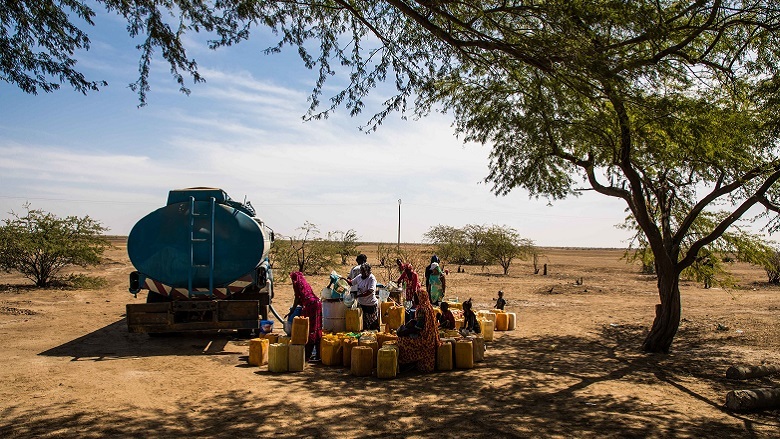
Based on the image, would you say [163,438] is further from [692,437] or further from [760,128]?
[760,128]

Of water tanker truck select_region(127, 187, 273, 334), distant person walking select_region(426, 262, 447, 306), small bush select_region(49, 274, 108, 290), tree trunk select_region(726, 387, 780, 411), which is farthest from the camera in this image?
small bush select_region(49, 274, 108, 290)

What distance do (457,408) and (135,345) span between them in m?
6.79

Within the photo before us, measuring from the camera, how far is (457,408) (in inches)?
283

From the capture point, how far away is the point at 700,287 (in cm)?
2688

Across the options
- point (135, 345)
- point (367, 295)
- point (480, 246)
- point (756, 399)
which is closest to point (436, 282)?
point (367, 295)

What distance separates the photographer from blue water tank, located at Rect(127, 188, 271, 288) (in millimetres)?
10703

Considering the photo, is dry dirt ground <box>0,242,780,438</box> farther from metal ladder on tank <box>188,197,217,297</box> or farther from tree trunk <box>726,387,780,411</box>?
metal ladder on tank <box>188,197,217,297</box>

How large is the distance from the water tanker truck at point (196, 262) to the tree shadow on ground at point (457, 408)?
164 cm

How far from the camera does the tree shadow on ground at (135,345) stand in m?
10.1

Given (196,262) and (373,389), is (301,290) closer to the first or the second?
(196,262)

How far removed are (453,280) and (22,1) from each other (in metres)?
23.1

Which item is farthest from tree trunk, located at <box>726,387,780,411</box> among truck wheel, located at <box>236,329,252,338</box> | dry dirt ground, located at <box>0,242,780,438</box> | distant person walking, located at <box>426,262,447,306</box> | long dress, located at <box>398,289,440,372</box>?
distant person walking, located at <box>426,262,447,306</box>

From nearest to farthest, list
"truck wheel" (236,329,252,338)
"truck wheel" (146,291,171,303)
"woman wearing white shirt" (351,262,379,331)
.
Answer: "truck wheel" (146,291,171,303) → "woman wearing white shirt" (351,262,379,331) → "truck wheel" (236,329,252,338)

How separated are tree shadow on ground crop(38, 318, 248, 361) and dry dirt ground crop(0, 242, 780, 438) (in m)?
0.03
